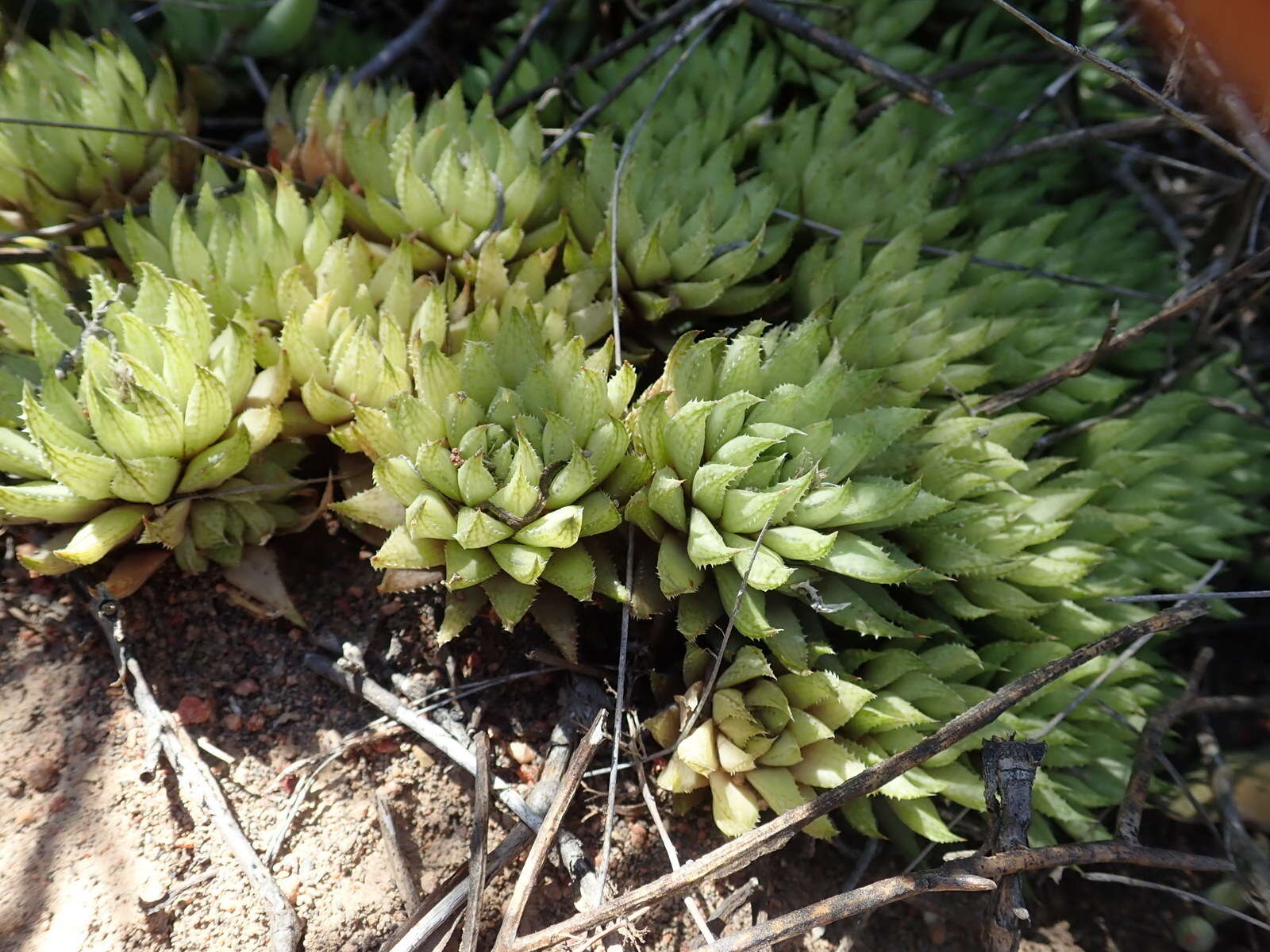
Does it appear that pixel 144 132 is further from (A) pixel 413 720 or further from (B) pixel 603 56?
(A) pixel 413 720

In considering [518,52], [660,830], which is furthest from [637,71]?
[660,830]

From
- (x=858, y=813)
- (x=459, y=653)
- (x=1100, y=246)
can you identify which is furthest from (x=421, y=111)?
(x=858, y=813)

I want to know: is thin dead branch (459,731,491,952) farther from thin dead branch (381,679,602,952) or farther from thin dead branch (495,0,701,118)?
thin dead branch (495,0,701,118)

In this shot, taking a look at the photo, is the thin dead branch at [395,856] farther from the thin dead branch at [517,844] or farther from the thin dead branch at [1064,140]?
the thin dead branch at [1064,140]

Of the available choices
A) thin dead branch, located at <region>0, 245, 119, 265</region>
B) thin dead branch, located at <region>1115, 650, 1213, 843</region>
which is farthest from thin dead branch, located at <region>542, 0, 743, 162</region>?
thin dead branch, located at <region>1115, 650, 1213, 843</region>

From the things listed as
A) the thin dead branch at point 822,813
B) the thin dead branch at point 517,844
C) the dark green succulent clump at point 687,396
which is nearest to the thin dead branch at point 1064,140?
the dark green succulent clump at point 687,396

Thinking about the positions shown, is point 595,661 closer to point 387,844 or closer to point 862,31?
point 387,844

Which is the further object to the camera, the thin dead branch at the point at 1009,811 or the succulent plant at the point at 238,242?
the succulent plant at the point at 238,242
